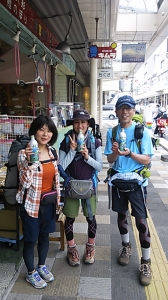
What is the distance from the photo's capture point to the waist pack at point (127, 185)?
249cm

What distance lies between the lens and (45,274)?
8.23ft

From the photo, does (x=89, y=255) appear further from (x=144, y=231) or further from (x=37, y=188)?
(x=37, y=188)

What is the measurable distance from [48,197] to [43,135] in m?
0.49

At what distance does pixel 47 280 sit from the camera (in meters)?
2.49

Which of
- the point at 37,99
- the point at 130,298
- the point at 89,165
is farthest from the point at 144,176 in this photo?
the point at 37,99

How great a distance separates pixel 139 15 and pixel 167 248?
378 inches

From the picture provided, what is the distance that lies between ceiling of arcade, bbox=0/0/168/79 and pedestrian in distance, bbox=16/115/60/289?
4.02 metres

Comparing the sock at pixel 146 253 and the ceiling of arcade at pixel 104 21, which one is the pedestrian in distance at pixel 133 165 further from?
the ceiling of arcade at pixel 104 21

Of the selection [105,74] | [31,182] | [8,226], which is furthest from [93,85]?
[31,182]

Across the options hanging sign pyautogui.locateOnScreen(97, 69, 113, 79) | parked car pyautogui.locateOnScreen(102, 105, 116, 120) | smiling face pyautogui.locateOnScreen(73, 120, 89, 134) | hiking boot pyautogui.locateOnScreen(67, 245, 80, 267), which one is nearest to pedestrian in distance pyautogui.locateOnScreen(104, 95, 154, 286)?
smiling face pyautogui.locateOnScreen(73, 120, 89, 134)

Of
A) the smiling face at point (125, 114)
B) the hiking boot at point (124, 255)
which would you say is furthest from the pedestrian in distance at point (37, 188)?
the hiking boot at point (124, 255)

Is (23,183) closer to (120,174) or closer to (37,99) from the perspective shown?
(120,174)

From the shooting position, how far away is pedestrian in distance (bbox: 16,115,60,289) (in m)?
2.21

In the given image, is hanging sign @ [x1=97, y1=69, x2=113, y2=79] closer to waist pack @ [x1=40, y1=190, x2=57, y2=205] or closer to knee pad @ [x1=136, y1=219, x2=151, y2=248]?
knee pad @ [x1=136, y1=219, x2=151, y2=248]
